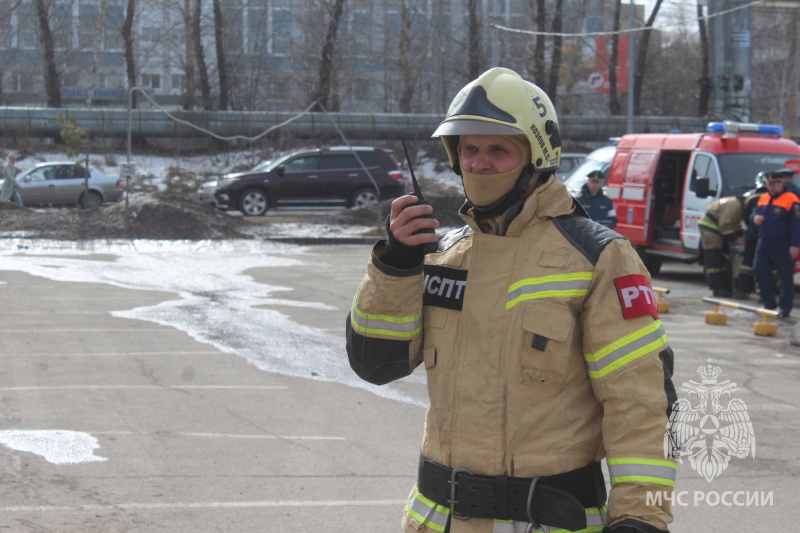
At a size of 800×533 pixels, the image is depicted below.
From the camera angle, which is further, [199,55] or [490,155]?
[199,55]

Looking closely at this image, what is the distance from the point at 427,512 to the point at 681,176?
50.7 ft

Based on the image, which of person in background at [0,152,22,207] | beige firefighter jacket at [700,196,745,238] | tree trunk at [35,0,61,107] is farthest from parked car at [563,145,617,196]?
tree trunk at [35,0,61,107]

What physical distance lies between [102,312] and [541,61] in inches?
1309

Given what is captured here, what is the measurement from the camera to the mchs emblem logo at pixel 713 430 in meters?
6.24

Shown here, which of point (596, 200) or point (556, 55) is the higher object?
point (556, 55)

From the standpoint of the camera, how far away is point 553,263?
2.41m

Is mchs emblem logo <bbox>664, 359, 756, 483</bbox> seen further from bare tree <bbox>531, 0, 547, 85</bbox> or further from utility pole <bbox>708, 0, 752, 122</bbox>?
bare tree <bbox>531, 0, 547, 85</bbox>

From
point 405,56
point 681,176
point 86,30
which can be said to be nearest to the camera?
point 681,176

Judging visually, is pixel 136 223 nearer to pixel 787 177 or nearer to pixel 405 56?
pixel 787 177

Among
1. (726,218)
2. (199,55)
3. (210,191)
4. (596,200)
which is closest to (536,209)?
(596,200)

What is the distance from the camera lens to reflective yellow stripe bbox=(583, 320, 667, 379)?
2.31 metres

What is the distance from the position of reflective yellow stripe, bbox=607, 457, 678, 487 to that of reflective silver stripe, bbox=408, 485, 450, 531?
1.52 feet

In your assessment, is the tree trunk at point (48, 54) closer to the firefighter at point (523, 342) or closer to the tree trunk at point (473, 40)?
the tree trunk at point (473, 40)

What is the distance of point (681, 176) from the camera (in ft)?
55.8
